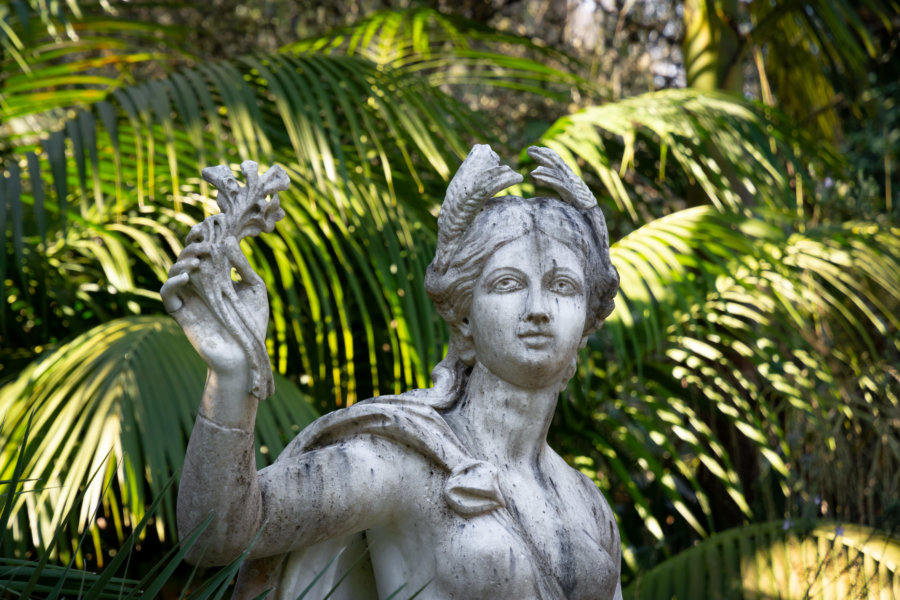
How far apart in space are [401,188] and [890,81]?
387 centimetres

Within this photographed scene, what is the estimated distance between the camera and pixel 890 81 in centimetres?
701

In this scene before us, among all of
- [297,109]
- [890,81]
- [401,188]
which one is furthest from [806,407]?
[890,81]

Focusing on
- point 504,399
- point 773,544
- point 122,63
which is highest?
point 122,63

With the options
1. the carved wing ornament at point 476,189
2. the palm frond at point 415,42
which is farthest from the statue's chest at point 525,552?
the palm frond at point 415,42

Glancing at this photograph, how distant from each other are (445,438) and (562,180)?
23.1 inches

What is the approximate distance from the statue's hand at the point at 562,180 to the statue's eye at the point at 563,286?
21 cm

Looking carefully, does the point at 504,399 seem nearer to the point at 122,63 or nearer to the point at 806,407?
the point at 806,407

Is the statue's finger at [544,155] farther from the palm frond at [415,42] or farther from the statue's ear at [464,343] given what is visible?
the palm frond at [415,42]

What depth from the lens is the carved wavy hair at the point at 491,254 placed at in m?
2.23

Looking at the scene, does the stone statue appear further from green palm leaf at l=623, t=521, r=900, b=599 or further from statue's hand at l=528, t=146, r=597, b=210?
green palm leaf at l=623, t=521, r=900, b=599

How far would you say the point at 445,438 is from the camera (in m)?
2.16

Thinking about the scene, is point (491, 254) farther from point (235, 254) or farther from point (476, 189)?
point (235, 254)

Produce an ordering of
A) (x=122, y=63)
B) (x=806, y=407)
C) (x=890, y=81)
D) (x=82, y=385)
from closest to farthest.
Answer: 1. (x=82, y=385)
2. (x=806, y=407)
3. (x=122, y=63)
4. (x=890, y=81)

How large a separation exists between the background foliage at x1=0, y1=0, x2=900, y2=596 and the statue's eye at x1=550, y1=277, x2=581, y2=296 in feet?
4.60
